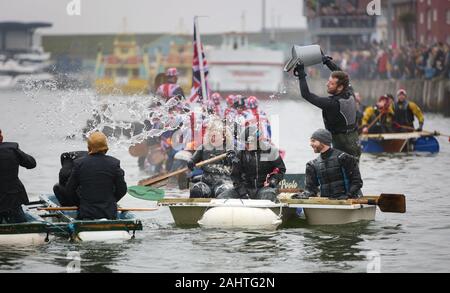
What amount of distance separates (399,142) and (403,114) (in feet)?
2.91

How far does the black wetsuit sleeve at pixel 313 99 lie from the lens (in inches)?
797

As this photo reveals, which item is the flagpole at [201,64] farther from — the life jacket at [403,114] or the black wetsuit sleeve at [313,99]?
the black wetsuit sleeve at [313,99]

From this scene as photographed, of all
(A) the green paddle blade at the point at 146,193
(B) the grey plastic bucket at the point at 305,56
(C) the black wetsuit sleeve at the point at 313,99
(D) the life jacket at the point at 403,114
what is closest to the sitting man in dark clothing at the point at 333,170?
(C) the black wetsuit sleeve at the point at 313,99

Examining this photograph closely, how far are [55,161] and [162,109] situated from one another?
23.7 feet

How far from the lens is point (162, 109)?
29.4 meters

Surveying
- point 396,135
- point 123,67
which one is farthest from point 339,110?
point 123,67

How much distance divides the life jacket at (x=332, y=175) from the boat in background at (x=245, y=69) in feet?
242

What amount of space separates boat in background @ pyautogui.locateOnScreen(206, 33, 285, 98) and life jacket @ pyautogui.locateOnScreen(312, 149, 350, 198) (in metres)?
73.7

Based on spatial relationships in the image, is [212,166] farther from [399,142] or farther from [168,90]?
[399,142]

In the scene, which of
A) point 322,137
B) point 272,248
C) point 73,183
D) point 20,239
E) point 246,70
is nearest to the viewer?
point 20,239

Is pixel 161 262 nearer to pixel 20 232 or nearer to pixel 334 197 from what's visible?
pixel 20 232

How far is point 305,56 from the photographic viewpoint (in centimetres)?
2098
